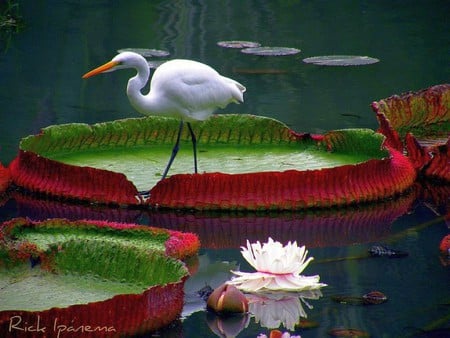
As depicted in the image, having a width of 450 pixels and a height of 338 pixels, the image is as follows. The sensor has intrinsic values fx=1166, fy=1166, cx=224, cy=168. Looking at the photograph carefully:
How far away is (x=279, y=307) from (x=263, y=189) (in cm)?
140

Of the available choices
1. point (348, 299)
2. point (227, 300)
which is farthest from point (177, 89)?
point (227, 300)

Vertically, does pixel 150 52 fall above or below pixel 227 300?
below

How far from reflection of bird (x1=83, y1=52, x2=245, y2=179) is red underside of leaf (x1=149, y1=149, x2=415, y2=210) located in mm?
390

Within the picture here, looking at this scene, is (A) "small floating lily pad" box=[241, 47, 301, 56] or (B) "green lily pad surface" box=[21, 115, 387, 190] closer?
(B) "green lily pad surface" box=[21, 115, 387, 190]

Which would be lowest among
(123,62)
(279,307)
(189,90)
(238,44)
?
(238,44)

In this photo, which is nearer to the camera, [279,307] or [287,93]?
[279,307]

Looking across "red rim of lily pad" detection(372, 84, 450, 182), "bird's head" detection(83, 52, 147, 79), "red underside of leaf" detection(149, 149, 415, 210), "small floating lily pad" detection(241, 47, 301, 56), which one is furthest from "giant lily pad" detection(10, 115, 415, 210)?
"small floating lily pad" detection(241, 47, 301, 56)

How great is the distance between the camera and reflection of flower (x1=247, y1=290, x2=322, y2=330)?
166 inches

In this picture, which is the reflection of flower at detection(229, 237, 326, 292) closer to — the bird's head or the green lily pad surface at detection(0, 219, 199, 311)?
the green lily pad surface at detection(0, 219, 199, 311)

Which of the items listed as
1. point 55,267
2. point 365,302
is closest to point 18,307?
point 55,267

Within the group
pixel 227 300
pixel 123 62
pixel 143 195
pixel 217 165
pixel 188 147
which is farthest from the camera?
pixel 188 147

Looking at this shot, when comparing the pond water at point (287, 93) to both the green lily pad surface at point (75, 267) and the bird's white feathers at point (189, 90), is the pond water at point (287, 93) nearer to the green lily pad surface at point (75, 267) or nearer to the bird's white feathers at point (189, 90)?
the green lily pad surface at point (75, 267)

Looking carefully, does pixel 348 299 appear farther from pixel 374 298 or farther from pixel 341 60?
pixel 341 60

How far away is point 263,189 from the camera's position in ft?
18.7
